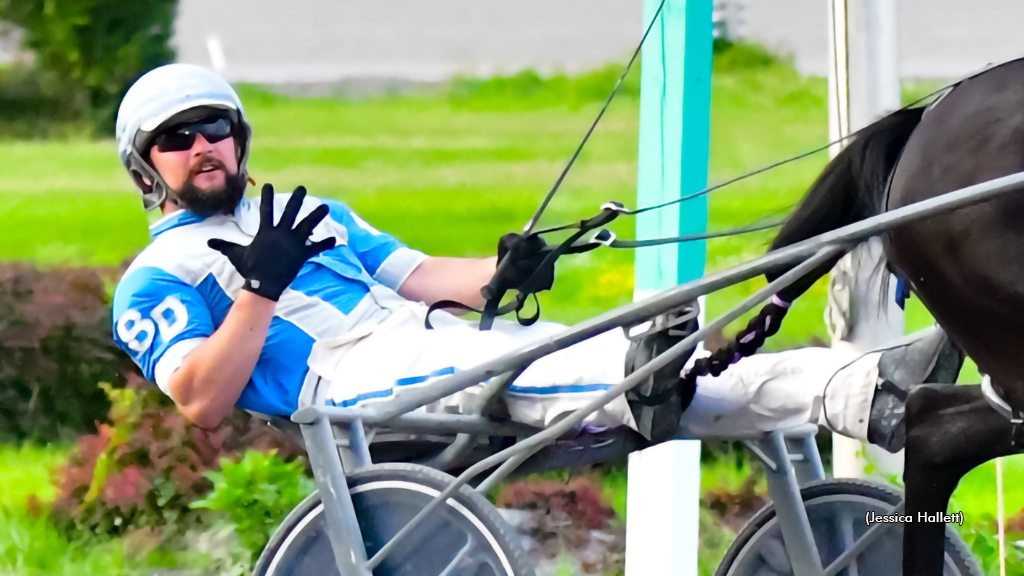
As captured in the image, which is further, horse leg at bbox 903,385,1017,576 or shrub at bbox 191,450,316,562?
shrub at bbox 191,450,316,562

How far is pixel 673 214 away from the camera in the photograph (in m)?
1.52

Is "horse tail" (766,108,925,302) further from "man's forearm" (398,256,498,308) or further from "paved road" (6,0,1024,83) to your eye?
"paved road" (6,0,1024,83)

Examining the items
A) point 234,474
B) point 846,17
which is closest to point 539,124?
point 846,17

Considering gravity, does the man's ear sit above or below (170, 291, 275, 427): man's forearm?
above

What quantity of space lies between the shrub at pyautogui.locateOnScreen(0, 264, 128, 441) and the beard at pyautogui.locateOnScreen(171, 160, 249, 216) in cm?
68

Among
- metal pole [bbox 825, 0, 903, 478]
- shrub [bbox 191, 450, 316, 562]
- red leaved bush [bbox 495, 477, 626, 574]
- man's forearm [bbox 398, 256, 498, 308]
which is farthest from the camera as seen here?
red leaved bush [bbox 495, 477, 626, 574]

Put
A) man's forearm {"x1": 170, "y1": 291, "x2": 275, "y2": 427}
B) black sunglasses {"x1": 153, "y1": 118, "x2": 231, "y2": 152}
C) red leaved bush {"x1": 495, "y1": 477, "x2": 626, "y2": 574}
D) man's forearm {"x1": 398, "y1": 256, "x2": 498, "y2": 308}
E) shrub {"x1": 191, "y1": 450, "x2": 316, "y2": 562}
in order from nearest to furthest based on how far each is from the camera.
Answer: man's forearm {"x1": 170, "y1": 291, "x2": 275, "y2": 427}
black sunglasses {"x1": 153, "y1": 118, "x2": 231, "y2": 152}
man's forearm {"x1": 398, "y1": 256, "x2": 498, "y2": 308}
shrub {"x1": 191, "y1": 450, "x2": 316, "y2": 562}
red leaved bush {"x1": 495, "y1": 477, "x2": 626, "y2": 574}

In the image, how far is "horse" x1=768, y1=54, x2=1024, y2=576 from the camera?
38.6 inches

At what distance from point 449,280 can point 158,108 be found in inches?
17.4

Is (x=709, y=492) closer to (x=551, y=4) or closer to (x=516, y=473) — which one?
(x=516, y=473)

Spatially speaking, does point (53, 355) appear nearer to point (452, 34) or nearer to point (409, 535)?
point (452, 34)

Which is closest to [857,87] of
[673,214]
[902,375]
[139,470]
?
[673,214]

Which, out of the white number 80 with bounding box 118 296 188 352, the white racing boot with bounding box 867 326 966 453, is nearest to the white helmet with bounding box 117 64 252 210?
the white number 80 with bounding box 118 296 188 352

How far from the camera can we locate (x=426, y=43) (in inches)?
68.4
